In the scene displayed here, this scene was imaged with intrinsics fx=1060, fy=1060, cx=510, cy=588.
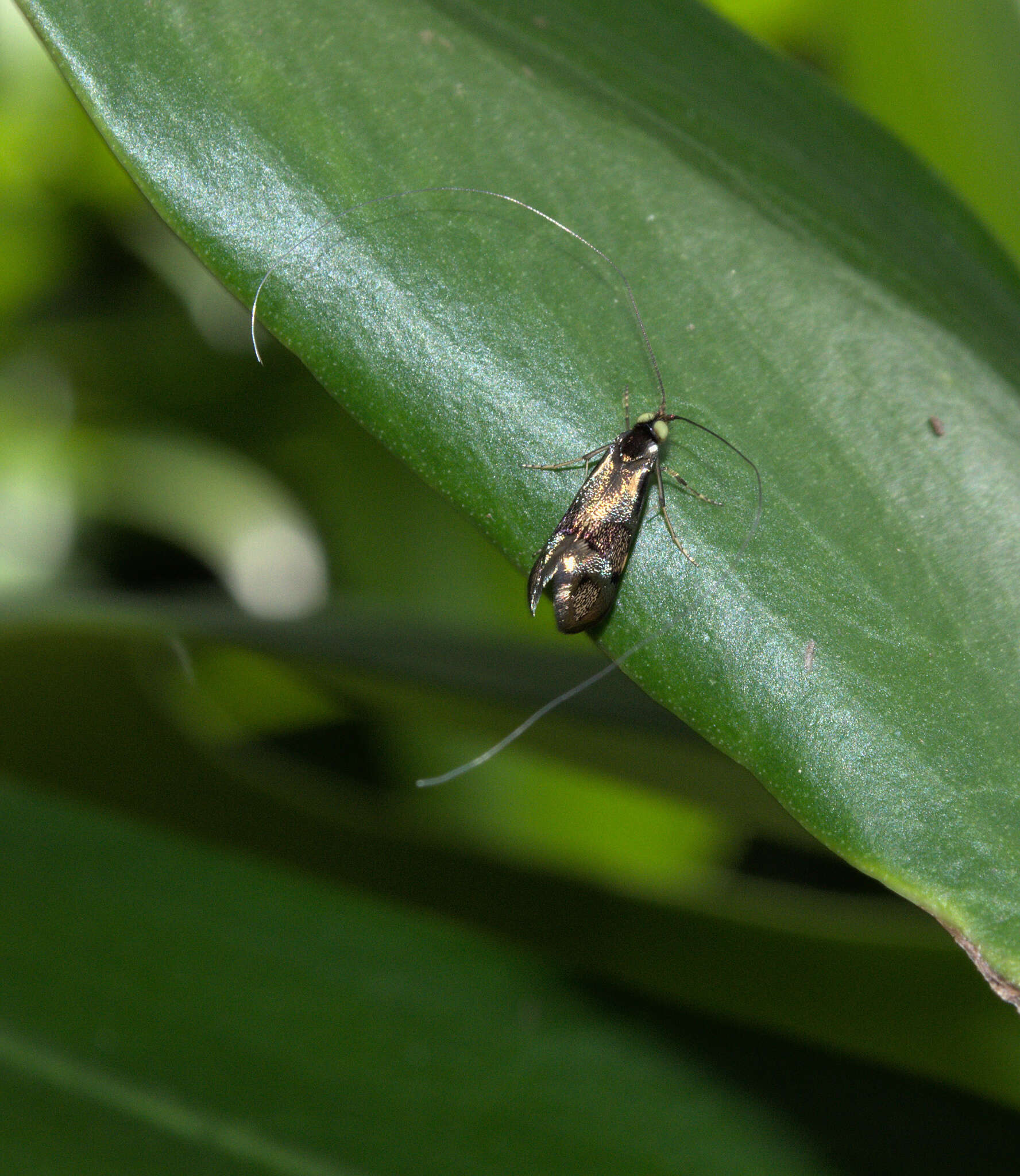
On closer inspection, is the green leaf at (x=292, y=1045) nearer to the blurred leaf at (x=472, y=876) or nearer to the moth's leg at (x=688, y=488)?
the blurred leaf at (x=472, y=876)

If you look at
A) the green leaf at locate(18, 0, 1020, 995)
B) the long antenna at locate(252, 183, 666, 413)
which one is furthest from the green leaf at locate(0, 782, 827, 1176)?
the long antenna at locate(252, 183, 666, 413)

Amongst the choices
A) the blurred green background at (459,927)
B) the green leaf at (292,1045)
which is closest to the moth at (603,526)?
the blurred green background at (459,927)

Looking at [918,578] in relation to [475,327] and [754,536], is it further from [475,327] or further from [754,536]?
[475,327]

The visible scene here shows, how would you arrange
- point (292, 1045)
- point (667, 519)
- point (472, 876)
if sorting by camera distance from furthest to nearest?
point (472, 876) → point (292, 1045) → point (667, 519)

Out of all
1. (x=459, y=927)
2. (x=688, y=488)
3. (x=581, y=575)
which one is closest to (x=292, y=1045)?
(x=459, y=927)

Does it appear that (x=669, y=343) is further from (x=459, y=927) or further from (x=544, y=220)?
(x=459, y=927)

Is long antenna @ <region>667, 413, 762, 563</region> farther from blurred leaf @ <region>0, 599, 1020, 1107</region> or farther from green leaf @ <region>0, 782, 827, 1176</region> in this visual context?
green leaf @ <region>0, 782, 827, 1176</region>

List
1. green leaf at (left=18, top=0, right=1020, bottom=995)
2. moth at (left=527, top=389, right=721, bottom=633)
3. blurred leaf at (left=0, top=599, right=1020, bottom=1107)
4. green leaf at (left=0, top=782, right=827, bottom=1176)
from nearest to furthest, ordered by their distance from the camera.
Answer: green leaf at (left=18, top=0, right=1020, bottom=995) < moth at (left=527, top=389, right=721, bottom=633) < green leaf at (left=0, top=782, right=827, bottom=1176) < blurred leaf at (left=0, top=599, right=1020, bottom=1107)
